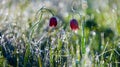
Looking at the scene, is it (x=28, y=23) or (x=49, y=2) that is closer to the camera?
(x=28, y=23)

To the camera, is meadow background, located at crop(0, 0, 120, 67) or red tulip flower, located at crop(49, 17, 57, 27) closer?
meadow background, located at crop(0, 0, 120, 67)

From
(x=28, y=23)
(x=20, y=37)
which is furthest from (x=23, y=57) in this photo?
(x=28, y=23)

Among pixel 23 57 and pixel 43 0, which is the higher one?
pixel 43 0

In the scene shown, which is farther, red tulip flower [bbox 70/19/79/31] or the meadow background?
red tulip flower [bbox 70/19/79/31]

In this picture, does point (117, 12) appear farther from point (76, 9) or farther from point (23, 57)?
point (23, 57)

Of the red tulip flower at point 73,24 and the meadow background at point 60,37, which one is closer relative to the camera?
the meadow background at point 60,37

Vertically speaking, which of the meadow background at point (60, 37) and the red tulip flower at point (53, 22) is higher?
the red tulip flower at point (53, 22)

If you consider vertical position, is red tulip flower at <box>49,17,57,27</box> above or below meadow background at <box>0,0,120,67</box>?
above

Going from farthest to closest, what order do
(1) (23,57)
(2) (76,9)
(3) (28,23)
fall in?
(2) (76,9), (3) (28,23), (1) (23,57)
